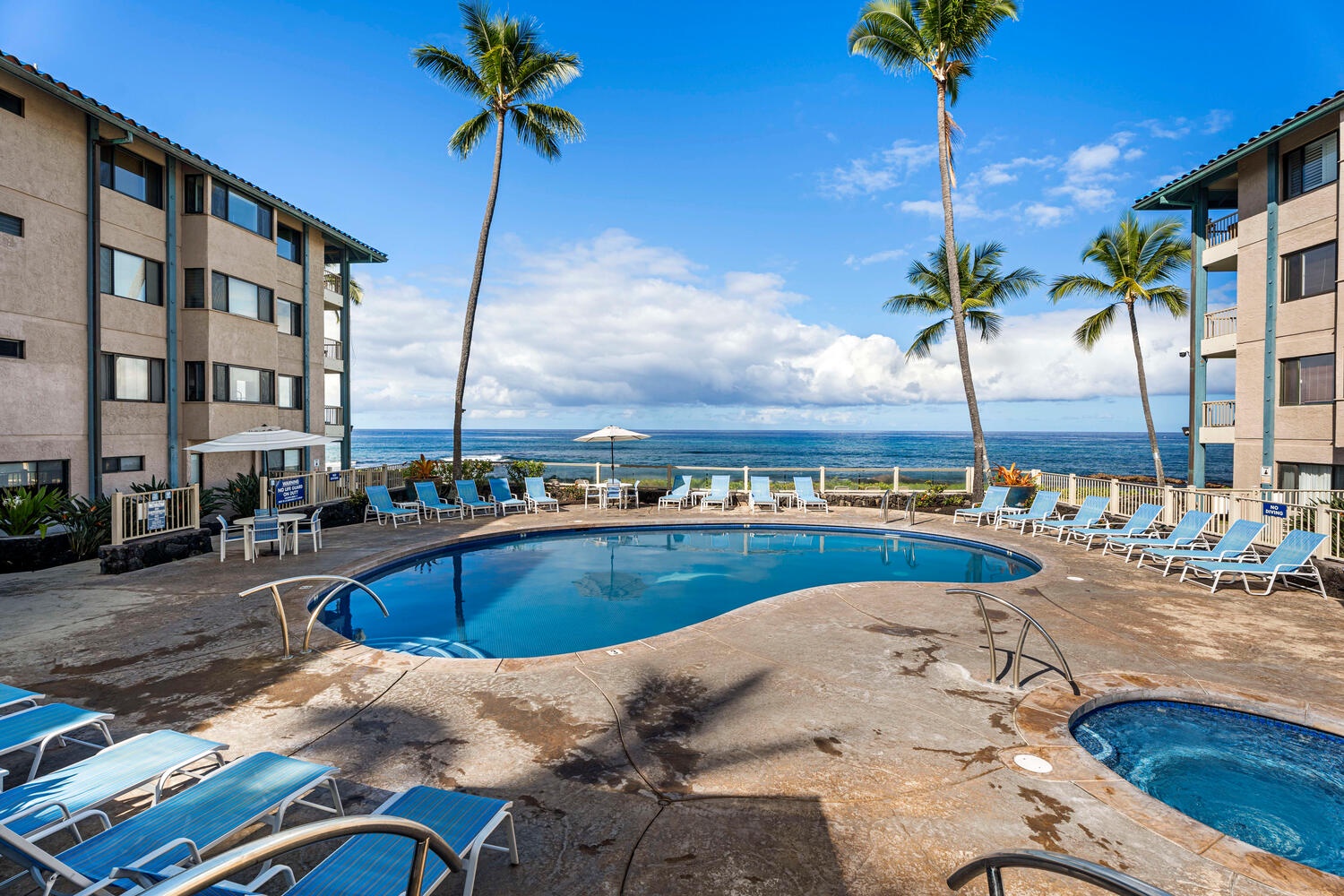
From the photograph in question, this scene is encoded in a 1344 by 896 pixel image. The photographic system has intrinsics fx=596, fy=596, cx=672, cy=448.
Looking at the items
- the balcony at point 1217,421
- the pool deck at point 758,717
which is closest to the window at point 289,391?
the pool deck at point 758,717

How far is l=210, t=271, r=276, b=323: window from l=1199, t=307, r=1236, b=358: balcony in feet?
81.6

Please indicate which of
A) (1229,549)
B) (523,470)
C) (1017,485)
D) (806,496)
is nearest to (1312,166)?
(1017,485)

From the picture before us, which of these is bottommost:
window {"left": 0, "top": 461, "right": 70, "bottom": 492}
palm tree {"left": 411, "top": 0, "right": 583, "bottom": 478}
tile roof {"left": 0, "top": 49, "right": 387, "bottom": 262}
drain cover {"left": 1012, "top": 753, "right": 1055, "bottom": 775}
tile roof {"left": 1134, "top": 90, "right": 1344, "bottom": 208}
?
drain cover {"left": 1012, "top": 753, "right": 1055, "bottom": 775}

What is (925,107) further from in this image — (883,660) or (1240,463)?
(883,660)

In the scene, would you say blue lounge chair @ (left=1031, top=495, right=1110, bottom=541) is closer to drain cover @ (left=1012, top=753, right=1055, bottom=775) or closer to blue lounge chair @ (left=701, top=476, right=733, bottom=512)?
blue lounge chair @ (left=701, top=476, right=733, bottom=512)

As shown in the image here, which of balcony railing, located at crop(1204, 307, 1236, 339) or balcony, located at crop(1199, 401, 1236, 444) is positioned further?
balcony railing, located at crop(1204, 307, 1236, 339)

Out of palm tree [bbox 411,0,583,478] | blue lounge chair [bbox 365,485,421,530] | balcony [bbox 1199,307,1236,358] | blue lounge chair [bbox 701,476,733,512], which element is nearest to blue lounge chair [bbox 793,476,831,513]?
blue lounge chair [bbox 701,476,733,512]

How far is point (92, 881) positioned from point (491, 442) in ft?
340

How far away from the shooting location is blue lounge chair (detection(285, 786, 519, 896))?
7.13ft

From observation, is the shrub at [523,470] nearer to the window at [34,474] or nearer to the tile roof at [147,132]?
the tile roof at [147,132]

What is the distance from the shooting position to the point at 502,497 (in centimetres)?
1633

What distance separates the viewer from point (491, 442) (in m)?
102

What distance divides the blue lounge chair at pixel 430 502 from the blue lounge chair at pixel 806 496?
9.21 m

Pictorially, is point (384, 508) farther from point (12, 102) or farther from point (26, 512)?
point (12, 102)
